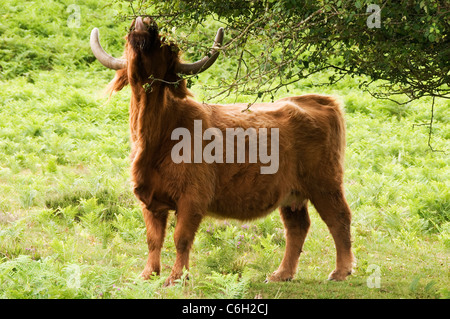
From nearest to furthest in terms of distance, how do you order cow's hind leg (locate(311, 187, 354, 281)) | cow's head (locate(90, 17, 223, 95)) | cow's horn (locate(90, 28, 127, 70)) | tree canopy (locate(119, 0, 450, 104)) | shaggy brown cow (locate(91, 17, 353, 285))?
1. tree canopy (locate(119, 0, 450, 104))
2. cow's head (locate(90, 17, 223, 95))
3. shaggy brown cow (locate(91, 17, 353, 285))
4. cow's horn (locate(90, 28, 127, 70))
5. cow's hind leg (locate(311, 187, 354, 281))

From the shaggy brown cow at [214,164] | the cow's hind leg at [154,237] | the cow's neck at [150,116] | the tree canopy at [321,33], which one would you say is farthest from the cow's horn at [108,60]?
the cow's hind leg at [154,237]

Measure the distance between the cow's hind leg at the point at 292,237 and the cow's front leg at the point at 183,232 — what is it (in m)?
1.19

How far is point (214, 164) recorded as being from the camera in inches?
238

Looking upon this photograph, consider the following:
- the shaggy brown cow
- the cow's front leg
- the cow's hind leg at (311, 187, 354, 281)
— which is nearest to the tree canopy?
the shaggy brown cow

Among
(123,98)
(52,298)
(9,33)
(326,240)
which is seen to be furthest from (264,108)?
(9,33)

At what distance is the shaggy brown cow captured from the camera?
18.7 ft

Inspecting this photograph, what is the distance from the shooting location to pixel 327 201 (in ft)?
21.5

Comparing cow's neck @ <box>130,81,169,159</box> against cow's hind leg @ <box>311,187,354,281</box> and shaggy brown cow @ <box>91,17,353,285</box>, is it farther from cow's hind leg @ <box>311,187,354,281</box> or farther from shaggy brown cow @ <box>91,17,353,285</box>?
cow's hind leg @ <box>311,187,354,281</box>

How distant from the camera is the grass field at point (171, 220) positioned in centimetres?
575

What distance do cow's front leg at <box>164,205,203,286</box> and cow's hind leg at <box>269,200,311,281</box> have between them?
1.19 m

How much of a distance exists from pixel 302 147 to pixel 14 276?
323cm

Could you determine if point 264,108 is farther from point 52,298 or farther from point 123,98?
point 123,98

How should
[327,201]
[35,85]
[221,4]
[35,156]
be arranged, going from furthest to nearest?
[35,85]
[35,156]
[327,201]
[221,4]

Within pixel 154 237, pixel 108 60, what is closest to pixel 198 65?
pixel 108 60
